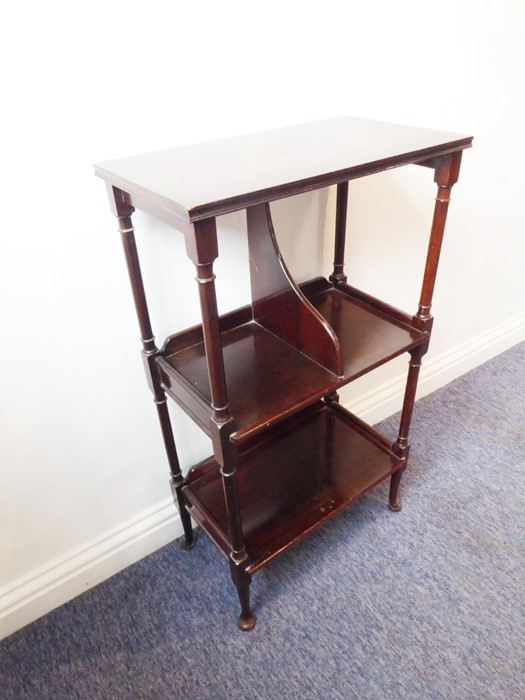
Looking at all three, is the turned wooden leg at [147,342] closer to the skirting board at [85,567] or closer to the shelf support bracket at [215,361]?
the skirting board at [85,567]

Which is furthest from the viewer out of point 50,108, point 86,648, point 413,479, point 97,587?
point 413,479

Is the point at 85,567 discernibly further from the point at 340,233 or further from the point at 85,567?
the point at 340,233

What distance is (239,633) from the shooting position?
43.0 inches

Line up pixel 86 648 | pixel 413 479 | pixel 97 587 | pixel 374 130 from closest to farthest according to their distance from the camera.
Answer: pixel 374 130 → pixel 86 648 → pixel 97 587 → pixel 413 479

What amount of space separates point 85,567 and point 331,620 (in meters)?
0.61

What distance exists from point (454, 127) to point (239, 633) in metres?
1.40

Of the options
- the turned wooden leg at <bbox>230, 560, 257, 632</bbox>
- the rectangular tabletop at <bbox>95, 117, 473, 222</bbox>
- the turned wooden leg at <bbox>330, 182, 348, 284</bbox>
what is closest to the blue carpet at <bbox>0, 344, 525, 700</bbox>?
the turned wooden leg at <bbox>230, 560, 257, 632</bbox>

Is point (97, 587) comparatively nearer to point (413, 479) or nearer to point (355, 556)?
point (355, 556)

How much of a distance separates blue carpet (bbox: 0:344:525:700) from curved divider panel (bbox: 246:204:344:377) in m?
0.61

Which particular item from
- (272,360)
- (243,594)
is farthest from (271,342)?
(243,594)

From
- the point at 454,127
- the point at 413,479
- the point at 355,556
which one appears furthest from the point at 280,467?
the point at 454,127

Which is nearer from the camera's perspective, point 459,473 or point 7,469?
point 7,469

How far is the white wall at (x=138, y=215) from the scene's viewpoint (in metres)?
0.77

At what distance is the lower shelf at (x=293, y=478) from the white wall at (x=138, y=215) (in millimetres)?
150
